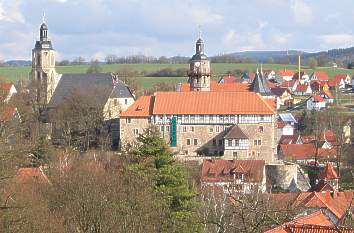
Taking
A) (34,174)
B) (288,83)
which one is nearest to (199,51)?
(34,174)

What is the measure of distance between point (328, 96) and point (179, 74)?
2155 centimetres

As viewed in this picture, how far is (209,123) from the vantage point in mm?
50938

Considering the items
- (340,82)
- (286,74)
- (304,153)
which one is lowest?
(304,153)

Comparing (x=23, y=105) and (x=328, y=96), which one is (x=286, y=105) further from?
(x=23, y=105)

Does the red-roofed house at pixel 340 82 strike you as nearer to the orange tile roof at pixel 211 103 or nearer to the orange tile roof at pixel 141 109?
the orange tile roof at pixel 211 103

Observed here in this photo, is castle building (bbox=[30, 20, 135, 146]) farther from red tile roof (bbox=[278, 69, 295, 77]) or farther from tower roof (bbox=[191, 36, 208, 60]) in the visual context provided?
red tile roof (bbox=[278, 69, 295, 77])

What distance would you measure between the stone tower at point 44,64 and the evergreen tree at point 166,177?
3589 cm

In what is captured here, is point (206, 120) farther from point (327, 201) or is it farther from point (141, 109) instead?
point (327, 201)

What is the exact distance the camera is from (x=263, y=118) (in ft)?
165

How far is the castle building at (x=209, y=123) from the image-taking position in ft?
164

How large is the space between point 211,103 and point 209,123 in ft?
5.03

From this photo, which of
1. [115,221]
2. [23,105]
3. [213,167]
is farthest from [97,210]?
[23,105]

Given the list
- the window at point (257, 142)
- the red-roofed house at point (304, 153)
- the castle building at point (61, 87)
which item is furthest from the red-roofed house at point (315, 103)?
the window at point (257, 142)

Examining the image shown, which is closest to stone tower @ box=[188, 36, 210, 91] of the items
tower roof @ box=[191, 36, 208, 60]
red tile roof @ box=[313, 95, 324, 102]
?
tower roof @ box=[191, 36, 208, 60]
